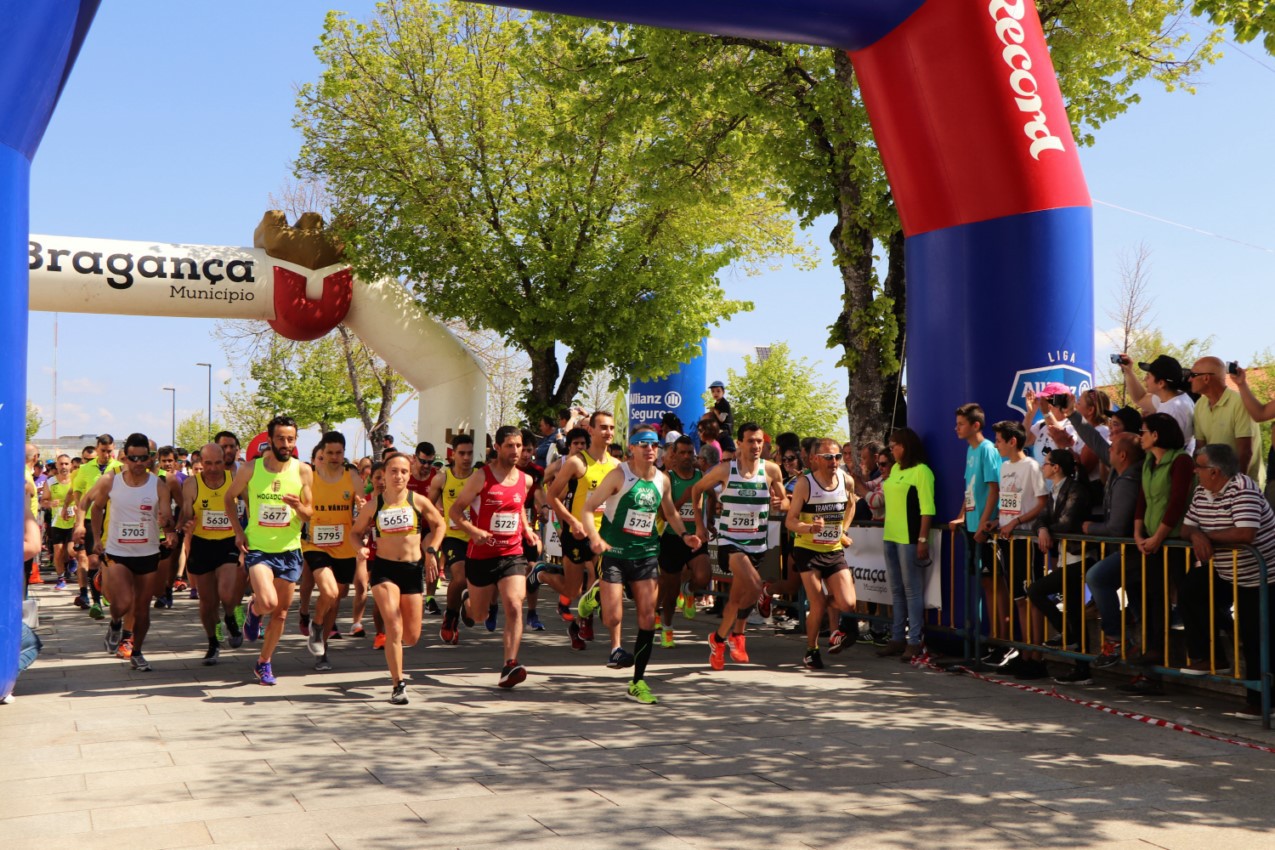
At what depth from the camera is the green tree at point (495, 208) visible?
23.9 m

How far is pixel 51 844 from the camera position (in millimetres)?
5230

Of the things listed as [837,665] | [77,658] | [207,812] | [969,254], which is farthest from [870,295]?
[207,812]

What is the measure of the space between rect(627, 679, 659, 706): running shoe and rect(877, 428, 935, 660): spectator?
2.96 metres

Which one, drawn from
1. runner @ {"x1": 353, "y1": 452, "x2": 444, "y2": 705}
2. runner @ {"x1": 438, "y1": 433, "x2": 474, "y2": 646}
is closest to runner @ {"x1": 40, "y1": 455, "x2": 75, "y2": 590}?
runner @ {"x1": 438, "y1": 433, "x2": 474, "y2": 646}

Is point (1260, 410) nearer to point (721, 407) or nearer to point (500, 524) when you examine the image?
point (500, 524)

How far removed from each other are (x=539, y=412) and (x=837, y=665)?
15.1m

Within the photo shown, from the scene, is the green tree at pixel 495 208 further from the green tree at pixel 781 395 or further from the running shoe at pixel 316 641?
the green tree at pixel 781 395

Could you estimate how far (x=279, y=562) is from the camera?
32.1 ft

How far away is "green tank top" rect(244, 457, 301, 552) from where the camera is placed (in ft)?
31.9

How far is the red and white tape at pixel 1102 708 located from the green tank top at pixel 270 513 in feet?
17.5

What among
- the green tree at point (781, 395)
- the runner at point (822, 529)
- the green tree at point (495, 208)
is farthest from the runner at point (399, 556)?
the green tree at point (781, 395)

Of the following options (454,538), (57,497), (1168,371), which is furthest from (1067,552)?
(57,497)

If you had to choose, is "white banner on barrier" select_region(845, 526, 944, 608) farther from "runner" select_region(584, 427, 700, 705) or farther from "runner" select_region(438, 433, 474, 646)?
"runner" select_region(438, 433, 474, 646)

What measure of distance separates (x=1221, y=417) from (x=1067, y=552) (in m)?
1.47
